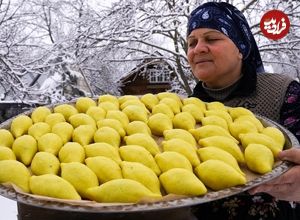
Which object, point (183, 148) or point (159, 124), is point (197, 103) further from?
point (183, 148)

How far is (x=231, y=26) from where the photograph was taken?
1298mm

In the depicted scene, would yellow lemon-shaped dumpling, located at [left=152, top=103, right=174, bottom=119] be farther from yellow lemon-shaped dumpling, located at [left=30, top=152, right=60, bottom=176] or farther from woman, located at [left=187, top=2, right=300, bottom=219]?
yellow lemon-shaped dumpling, located at [left=30, top=152, right=60, bottom=176]

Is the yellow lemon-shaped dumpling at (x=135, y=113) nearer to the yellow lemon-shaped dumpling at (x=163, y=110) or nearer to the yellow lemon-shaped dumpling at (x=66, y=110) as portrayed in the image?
the yellow lemon-shaped dumpling at (x=163, y=110)

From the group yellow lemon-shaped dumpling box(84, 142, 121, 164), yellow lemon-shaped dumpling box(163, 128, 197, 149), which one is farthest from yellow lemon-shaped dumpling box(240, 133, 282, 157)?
yellow lemon-shaped dumpling box(84, 142, 121, 164)

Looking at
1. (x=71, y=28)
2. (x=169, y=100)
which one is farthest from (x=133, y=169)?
(x=71, y=28)

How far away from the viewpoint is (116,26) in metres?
6.16

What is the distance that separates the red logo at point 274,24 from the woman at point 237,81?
13.9 feet

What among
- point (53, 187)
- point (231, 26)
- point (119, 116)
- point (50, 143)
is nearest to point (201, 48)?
point (231, 26)

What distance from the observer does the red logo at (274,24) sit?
532 centimetres

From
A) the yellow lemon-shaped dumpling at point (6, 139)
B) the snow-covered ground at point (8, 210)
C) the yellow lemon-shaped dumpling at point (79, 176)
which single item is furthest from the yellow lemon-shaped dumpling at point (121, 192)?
the snow-covered ground at point (8, 210)

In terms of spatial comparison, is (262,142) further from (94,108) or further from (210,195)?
(94,108)

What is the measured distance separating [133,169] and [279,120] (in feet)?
2.21

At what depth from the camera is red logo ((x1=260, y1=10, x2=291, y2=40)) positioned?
532 centimetres

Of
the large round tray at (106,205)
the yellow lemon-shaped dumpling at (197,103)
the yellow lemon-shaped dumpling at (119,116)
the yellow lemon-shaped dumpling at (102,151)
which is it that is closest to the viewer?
the large round tray at (106,205)
